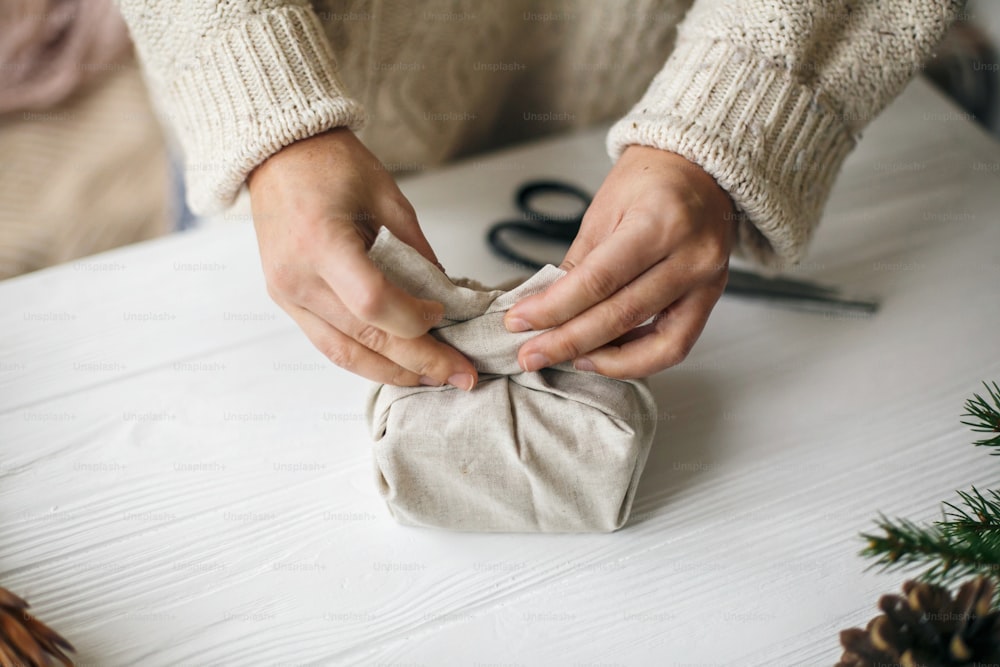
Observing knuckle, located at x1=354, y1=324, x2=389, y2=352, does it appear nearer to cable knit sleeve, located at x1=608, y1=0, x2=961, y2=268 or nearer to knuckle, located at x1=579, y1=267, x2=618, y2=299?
knuckle, located at x1=579, y1=267, x2=618, y2=299

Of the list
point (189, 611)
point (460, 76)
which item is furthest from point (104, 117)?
point (189, 611)

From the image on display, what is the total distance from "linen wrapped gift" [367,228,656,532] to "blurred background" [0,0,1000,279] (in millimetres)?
656

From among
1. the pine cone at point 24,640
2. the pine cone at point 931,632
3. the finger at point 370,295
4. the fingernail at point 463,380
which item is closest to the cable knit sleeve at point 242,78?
the finger at point 370,295

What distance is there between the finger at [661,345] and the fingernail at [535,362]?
3cm

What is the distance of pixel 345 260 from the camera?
20.0 inches

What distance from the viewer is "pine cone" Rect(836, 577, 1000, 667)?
1.34 ft

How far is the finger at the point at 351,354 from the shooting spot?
55 cm

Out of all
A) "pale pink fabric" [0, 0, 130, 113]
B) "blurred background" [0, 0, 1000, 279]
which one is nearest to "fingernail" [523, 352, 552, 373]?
"blurred background" [0, 0, 1000, 279]

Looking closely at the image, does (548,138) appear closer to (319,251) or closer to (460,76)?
(460,76)

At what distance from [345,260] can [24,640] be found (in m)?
0.32

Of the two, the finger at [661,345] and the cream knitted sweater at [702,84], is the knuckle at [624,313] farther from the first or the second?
the cream knitted sweater at [702,84]

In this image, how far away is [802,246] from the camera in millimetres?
649

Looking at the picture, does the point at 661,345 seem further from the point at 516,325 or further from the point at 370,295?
the point at 370,295

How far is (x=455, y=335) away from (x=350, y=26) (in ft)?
1.20
